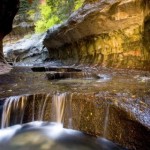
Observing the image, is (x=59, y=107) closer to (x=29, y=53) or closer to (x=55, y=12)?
(x=29, y=53)

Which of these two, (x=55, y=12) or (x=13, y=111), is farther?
(x=55, y=12)

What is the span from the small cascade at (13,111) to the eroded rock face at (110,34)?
664cm

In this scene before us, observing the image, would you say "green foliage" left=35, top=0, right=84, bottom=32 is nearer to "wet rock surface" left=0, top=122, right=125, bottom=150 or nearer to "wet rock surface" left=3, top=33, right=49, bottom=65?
"wet rock surface" left=3, top=33, right=49, bottom=65

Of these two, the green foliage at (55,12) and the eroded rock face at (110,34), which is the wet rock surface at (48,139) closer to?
the eroded rock face at (110,34)

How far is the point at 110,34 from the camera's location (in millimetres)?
11523

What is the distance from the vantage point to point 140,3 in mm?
9406

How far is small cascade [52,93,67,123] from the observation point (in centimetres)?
468

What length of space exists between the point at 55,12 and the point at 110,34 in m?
17.4

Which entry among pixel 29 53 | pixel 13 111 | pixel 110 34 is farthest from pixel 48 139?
pixel 29 53

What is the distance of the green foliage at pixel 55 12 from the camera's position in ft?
82.1

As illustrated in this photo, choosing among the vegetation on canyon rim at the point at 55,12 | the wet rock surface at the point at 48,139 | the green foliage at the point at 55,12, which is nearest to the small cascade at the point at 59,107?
the wet rock surface at the point at 48,139

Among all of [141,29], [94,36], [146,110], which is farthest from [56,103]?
[94,36]

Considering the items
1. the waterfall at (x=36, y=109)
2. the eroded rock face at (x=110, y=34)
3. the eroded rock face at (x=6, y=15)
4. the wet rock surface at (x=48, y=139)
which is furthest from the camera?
the eroded rock face at (x=6, y=15)

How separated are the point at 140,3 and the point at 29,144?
804 cm
